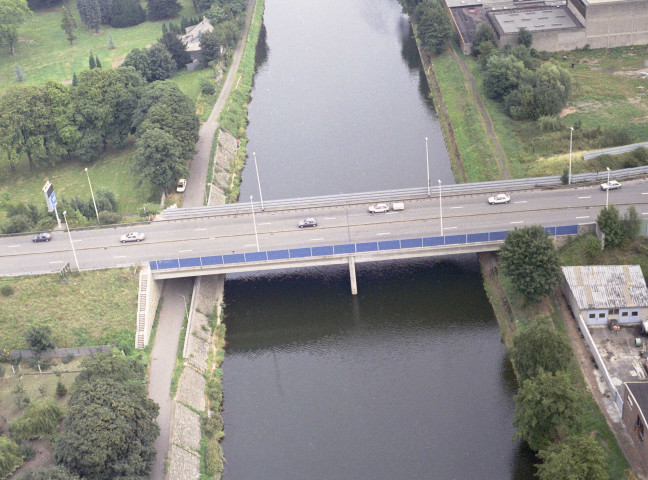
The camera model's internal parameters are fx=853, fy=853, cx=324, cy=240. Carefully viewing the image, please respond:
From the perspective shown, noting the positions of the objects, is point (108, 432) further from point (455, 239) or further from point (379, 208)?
point (379, 208)

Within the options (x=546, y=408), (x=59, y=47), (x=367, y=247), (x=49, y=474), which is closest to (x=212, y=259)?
(x=367, y=247)

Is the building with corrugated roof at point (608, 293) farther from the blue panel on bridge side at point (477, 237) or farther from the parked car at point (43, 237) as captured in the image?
the parked car at point (43, 237)

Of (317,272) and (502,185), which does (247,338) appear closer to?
(317,272)

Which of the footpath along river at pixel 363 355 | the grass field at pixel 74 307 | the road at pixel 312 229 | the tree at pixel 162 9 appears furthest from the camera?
the tree at pixel 162 9

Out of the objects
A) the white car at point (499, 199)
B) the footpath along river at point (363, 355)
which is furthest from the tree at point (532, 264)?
the white car at point (499, 199)

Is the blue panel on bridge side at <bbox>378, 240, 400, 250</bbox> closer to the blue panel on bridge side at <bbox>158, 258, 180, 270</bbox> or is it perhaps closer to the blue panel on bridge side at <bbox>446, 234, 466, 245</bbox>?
the blue panel on bridge side at <bbox>446, 234, 466, 245</bbox>
